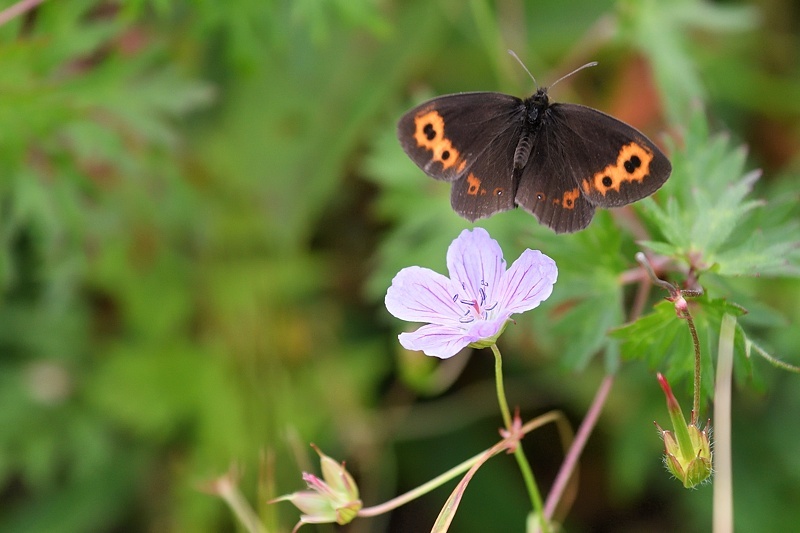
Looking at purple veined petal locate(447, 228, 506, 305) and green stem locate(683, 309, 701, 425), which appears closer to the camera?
green stem locate(683, 309, 701, 425)

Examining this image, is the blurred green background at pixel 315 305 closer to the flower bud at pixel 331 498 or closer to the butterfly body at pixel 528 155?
the butterfly body at pixel 528 155

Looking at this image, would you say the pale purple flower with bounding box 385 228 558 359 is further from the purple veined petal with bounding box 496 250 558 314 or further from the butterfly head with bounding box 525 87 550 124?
the butterfly head with bounding box 525 87 550 124

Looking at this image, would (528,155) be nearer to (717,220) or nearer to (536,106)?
(536,106)

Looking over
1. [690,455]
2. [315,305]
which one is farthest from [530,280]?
[315,305]

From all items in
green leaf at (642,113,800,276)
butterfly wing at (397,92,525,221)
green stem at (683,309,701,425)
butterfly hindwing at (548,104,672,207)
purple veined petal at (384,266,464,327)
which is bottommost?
green stem at (683,309,701,425)

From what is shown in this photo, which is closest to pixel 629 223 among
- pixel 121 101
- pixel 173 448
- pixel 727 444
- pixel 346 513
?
pixel 727 444

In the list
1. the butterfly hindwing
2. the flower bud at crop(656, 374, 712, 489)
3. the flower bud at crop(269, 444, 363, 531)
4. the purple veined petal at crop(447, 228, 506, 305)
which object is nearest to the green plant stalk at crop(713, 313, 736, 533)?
the flower bud at crop(656, 374, 712, 489)
